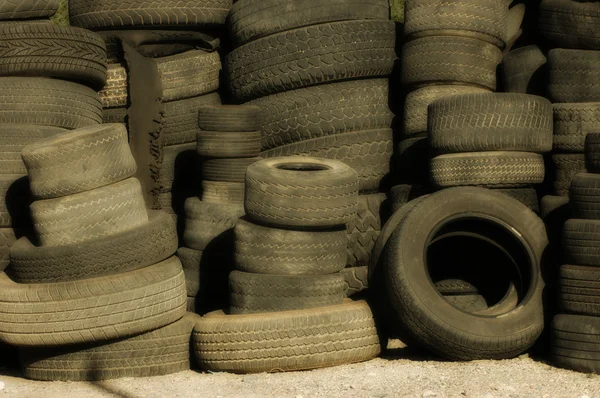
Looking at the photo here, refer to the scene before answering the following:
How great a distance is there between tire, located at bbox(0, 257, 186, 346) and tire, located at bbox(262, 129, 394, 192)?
1.95 metres

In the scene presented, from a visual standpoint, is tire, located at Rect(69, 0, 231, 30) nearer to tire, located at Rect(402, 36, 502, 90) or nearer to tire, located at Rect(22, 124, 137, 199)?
tire, located at Rect(402, 36, 502, 90)

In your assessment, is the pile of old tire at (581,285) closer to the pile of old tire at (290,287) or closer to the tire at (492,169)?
the tire at (492,169)

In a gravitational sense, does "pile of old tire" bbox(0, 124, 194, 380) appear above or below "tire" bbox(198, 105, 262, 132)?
below

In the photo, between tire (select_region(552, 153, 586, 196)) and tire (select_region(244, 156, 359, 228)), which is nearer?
tire (select_region(244, 156, 359, 228))

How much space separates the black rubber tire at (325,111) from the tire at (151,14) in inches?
44.2

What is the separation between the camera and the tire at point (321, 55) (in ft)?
24.7

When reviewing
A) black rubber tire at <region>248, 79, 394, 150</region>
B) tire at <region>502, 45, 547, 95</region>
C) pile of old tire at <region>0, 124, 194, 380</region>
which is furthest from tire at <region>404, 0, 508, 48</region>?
pile of old tire at <region>0, 124, 194, 380</region>

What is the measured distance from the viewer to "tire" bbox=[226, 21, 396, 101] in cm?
754

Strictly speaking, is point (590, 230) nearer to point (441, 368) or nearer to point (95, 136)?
point (441, 368)

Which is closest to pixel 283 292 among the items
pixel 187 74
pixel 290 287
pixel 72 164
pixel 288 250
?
pixel 290 287

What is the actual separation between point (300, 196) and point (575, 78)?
2384 millimetres

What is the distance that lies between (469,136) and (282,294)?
5.49 feet

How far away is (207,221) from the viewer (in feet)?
24.3

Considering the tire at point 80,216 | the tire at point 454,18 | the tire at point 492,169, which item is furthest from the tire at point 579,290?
the tire at point 80,216
